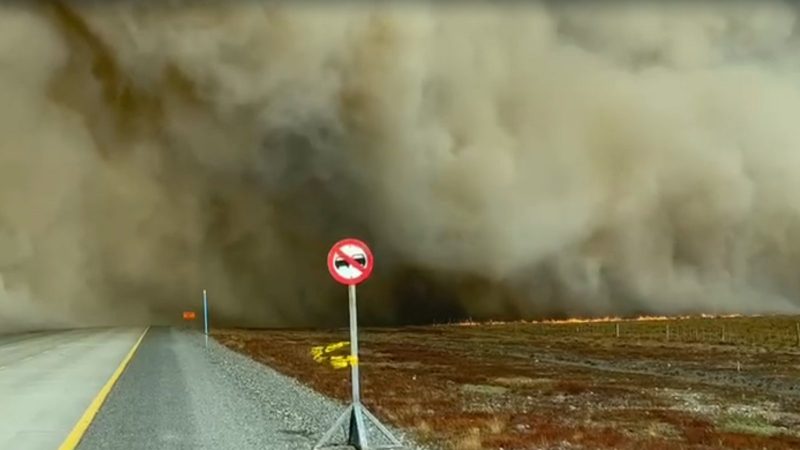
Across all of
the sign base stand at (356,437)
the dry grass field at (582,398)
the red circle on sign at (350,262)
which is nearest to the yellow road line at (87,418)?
the sign base stand at (356,437)

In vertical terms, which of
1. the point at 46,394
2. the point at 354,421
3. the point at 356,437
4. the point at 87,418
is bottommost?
the point at 46,394

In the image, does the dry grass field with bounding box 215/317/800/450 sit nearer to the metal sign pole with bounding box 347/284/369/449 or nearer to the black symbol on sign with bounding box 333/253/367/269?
the metal sign pole with bounding box 347/284/369/449

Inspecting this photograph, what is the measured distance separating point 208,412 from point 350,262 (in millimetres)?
6549

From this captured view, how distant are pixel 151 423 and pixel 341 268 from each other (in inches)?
224

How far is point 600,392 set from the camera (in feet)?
87.5

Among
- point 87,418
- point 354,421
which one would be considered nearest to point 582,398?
point 354,421

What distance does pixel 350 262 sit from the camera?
11266 millimetres

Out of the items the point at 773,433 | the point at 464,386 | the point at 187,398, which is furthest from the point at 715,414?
the point at 187,398

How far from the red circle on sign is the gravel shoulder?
9.10ft

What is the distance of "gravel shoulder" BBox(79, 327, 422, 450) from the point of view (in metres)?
12.6

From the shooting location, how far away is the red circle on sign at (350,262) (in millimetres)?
11211

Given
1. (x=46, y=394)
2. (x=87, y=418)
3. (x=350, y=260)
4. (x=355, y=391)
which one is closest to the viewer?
(x=350, y=260)

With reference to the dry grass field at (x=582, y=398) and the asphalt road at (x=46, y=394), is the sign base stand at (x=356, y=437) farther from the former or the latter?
the asphalt road at (x=46, y=394)

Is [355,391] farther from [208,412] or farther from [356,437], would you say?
[208,412]
